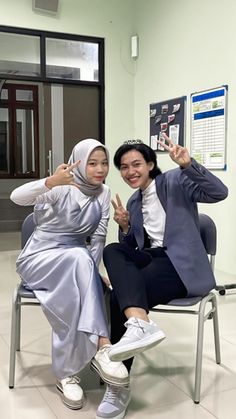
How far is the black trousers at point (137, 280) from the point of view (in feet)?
5.62

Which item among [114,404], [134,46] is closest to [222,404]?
[114,404]

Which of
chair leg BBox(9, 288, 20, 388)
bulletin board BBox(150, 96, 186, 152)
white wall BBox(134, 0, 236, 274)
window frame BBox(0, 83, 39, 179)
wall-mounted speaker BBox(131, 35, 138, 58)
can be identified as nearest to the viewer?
chair leg BBox(9, 288, 20, 388)

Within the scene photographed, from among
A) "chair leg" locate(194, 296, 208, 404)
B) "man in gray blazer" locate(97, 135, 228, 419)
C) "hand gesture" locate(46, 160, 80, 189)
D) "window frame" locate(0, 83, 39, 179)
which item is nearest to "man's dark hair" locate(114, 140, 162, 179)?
"man in gray blazer" locate(97, 135, 228, 419)

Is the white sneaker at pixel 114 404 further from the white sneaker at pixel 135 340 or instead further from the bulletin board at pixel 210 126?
the bulletin board at pixel 210 126

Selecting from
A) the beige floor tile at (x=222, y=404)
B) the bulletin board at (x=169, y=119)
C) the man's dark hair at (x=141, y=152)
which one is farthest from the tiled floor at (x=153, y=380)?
the bulletin board at (x=169, y=119)

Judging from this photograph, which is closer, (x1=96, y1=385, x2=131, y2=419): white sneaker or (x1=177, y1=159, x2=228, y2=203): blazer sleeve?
(x1=96, y1=385, x2=131, y2=419): white sneaker

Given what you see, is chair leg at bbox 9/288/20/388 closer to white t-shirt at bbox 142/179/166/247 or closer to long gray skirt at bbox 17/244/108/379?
long gray skirt at bbox 17/244/108/379

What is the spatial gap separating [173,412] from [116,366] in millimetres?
333

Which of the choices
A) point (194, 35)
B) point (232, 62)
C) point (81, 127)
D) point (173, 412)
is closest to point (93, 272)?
point (173, 412)

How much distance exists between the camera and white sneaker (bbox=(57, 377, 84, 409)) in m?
1.75

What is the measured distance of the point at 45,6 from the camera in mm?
4824

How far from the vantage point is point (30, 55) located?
5.05m

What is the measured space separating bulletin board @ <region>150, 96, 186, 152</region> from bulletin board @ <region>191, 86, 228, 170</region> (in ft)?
0.60

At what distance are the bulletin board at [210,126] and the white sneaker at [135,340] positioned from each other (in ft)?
8.23
